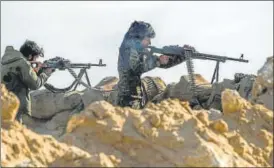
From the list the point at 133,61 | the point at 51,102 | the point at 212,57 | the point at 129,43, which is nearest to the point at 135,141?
the point at 133,61

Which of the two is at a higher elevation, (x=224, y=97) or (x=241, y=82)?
(x=224, y=97)

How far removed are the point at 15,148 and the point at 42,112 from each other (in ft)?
33.6

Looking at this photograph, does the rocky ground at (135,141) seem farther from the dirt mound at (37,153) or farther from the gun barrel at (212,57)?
the gun barrel at (212,57)

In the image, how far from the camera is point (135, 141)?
6.24m

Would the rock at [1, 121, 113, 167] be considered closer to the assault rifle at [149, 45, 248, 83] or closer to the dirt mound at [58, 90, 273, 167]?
the dirt mound at [58, 90, 273, 167]

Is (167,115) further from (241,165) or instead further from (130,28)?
(130,28)

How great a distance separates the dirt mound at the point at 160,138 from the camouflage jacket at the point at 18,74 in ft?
11.6

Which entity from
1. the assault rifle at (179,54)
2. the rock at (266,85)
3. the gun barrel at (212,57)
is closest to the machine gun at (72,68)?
the gun barrel at (212,57)

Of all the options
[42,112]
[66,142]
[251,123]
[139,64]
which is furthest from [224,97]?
[42,112]

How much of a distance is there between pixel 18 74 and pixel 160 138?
407cm

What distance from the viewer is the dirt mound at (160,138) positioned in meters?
6.12

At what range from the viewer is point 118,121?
6.32 m

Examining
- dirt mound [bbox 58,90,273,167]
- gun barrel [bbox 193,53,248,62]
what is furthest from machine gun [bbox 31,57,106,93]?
dirt mound [bbox 58,90,273,167]

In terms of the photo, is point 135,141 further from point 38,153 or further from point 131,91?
point 131,91
